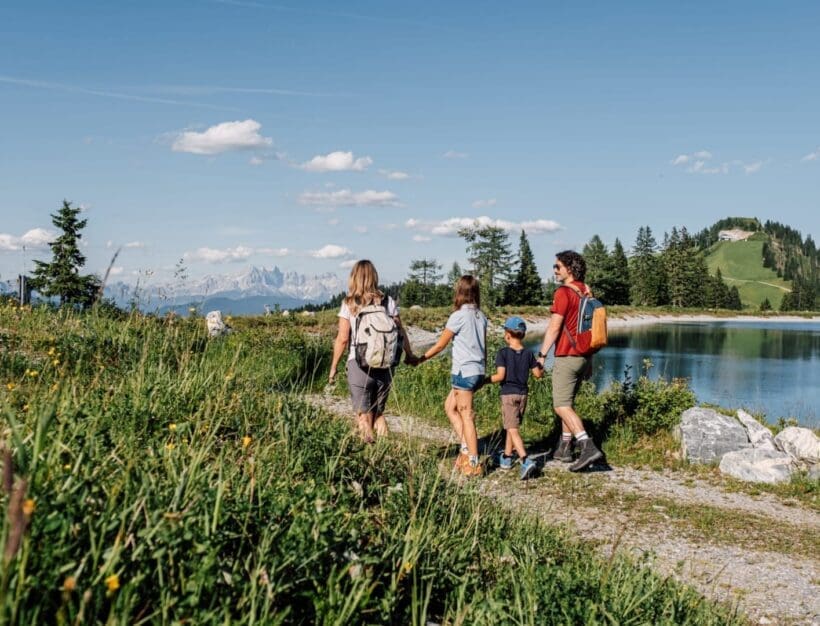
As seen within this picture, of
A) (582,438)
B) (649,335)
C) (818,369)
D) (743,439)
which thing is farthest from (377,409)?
(649,335)

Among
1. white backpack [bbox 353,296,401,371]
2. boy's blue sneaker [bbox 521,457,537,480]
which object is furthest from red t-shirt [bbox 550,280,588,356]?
white backpack [bbox 353,296,401,371]

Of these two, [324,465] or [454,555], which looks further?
[324,465]

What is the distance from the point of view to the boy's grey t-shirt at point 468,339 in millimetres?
7820

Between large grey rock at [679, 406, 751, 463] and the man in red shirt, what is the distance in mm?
1862

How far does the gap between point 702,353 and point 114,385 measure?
44068mm

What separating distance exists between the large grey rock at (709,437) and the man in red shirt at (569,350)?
1.86 metres

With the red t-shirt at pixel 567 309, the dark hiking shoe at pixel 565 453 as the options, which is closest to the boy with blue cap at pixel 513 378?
the red t-shirt at pixel 567 309

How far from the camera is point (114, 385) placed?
5562 millimetres

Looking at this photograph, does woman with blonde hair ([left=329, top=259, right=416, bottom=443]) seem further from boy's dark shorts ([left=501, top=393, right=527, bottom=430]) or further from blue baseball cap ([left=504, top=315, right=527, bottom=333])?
boy's dark shorts ([left=501, top=393, right=527, bottom=430])

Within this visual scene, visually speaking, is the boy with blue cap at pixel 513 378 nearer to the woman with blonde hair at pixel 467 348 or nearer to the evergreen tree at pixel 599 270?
the woman with blonde hair at pixel 467 348

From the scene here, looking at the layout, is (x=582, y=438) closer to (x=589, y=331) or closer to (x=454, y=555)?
(x=589, y=331)

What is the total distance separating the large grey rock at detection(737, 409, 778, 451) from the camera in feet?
31.6

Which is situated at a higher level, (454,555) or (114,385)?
(114,385)

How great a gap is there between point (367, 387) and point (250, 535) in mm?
3920
